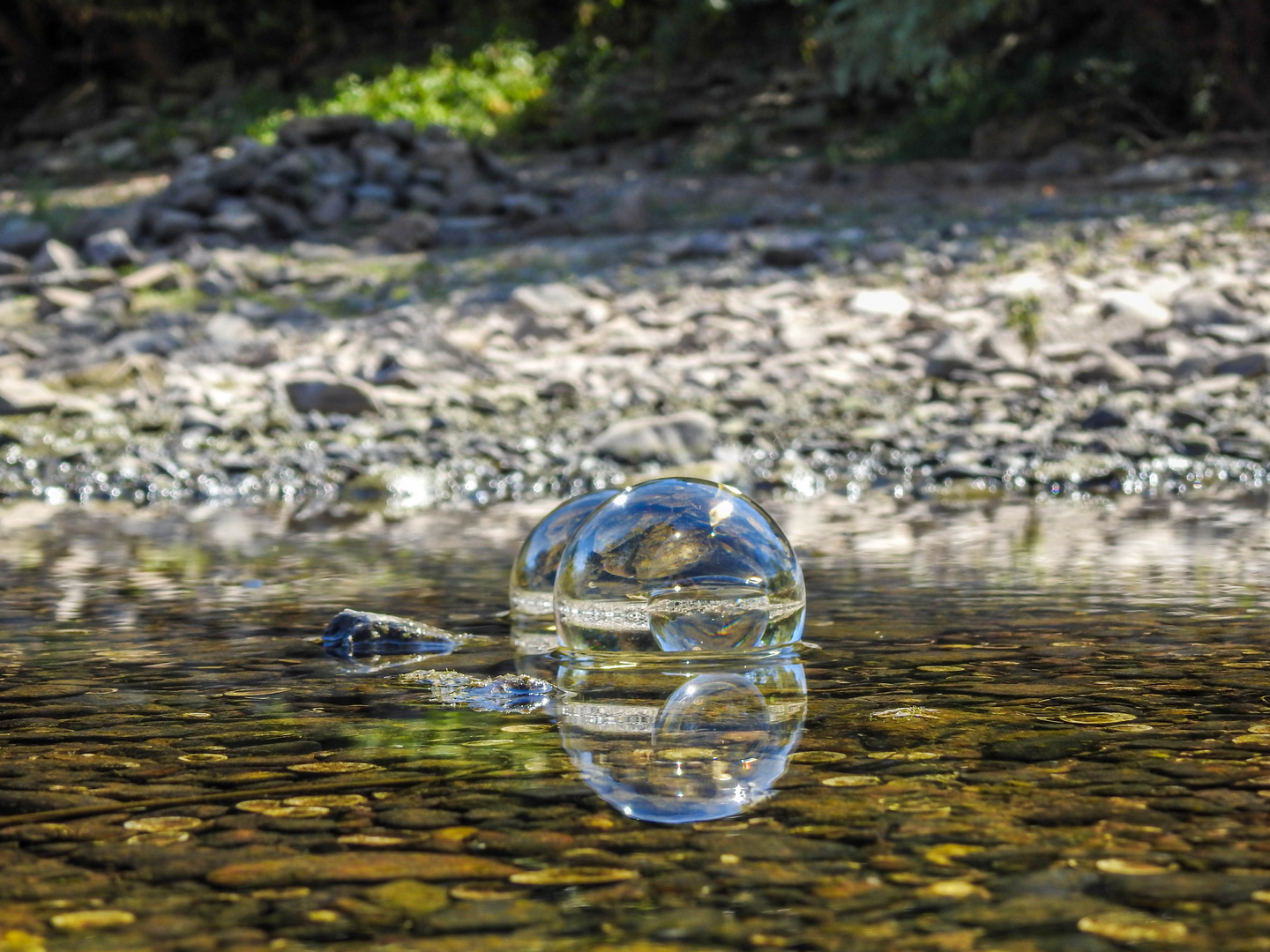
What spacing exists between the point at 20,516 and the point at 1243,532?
4875 mm

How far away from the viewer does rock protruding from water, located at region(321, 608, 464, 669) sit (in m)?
3.13

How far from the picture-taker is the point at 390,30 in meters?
23.3

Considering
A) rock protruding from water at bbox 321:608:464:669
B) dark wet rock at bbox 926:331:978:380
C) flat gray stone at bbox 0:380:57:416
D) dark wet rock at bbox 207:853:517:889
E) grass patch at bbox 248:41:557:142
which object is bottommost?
flat gray stone at bbox 0:380:57:416

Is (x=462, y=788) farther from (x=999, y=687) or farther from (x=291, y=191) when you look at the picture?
(x=291, y=191)

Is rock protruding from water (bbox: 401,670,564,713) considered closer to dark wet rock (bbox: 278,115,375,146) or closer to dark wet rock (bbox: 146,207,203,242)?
dark wet rock (bbox: 146,207,203,242)

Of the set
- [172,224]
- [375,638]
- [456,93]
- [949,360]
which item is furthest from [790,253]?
[456,93]

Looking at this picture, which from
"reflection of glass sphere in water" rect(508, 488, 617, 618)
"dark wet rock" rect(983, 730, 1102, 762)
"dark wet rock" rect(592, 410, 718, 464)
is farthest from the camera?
"dark wet rock" rect(592, 410, 718, 464)

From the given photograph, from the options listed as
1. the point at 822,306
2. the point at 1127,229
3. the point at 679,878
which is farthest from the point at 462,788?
the point at 1127,229

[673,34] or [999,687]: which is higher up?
[673,34]

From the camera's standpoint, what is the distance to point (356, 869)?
5.55 feet

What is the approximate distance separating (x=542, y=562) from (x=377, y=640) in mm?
444

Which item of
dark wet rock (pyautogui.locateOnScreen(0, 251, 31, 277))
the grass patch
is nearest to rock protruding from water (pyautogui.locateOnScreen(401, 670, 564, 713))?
dark wet rock (pyautogui.locateOnScreen(0, 251, 31, 277))

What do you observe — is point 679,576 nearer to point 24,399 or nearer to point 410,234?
point 24,399

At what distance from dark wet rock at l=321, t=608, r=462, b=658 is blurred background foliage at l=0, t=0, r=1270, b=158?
11910mm
